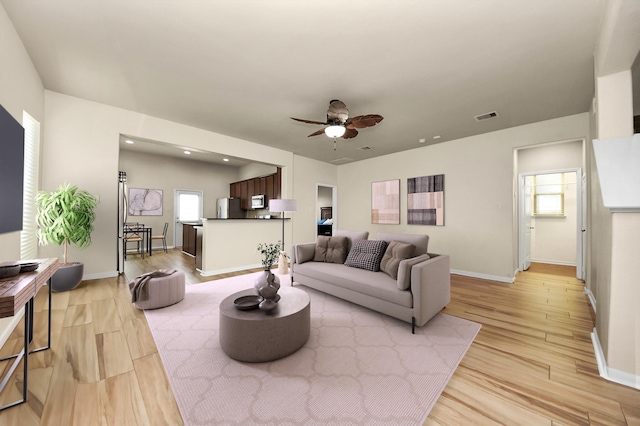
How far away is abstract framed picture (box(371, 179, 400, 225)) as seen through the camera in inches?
229

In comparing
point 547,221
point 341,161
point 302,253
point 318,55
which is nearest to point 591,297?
point 547,221

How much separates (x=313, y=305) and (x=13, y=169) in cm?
286

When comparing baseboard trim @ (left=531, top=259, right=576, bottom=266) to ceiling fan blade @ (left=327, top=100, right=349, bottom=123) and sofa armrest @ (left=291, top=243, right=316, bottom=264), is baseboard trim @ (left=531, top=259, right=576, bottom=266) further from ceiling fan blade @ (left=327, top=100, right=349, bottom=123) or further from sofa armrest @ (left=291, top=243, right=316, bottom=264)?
ceiling fan blade @ (left=327, top=100, right=349, bottom=123)


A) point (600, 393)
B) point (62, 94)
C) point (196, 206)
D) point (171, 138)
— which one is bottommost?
point (600, 393)

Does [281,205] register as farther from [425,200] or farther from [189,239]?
[189,239]

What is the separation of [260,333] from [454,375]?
4.78 ft

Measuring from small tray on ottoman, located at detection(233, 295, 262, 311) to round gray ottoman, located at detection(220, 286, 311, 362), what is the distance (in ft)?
0.11

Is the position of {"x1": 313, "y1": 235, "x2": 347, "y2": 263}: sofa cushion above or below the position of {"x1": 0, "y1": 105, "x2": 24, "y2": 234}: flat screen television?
below

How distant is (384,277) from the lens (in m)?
2.82

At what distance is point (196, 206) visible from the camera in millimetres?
8336

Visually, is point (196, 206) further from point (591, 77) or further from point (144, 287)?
point (591, 77)

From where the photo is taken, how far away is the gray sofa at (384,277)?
237 cm

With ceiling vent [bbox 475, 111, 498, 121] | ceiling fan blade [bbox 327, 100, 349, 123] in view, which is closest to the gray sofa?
ceiling fan blade [bbox 327, 100, 349, 123]


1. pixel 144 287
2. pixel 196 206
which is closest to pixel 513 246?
pixel 144 287
